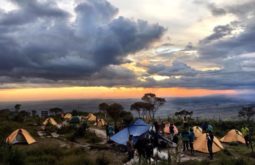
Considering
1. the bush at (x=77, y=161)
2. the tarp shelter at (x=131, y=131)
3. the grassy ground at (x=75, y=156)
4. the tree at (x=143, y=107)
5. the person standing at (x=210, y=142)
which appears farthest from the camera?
the tree at (x=143, y=107)

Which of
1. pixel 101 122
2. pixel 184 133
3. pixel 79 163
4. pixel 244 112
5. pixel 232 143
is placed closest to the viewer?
pixel 79 163

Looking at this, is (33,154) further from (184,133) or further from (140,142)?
(184,133)

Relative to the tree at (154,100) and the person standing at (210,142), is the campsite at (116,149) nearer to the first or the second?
the person standing at (210,142)

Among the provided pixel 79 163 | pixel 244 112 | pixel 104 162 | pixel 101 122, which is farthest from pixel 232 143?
pixel 244 112

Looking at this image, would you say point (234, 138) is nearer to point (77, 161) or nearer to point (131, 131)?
point (131, 131)

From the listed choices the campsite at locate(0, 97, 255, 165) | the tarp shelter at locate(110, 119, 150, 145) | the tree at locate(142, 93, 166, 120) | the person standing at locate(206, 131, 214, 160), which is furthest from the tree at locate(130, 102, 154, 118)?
the person standing at locate(206, 131, 214, 160)

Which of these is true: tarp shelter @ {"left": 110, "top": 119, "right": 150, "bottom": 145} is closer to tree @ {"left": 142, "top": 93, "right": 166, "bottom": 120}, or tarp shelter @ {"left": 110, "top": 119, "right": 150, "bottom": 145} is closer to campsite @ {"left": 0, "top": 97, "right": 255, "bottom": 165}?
campsite @ {"left": 0, "top": 97, "right": 255, "bottom": 165}

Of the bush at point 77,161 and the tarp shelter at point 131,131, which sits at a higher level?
the tarp shelter at point 131,131

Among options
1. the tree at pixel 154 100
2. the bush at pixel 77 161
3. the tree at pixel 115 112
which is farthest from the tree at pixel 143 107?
the bush at pixel 77 161

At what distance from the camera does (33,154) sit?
19.1 metres

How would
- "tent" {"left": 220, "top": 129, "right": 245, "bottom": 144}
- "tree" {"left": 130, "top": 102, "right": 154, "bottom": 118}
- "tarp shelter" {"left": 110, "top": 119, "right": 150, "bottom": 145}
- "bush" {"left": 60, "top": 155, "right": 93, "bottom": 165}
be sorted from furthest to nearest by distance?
1. "tree" {"left": 130, "top": 102, "right": 154, "bottom": 118}
2. "tent" {"left": 220, "top": 129, "right": 245, "bottom": 144}
3. "tarp shelter" {"left": 110, "top": 119, "right": 150, "bottom": 145}
4. "bush" {"left": 60, "top": 155, "right": 93, "bottom": 165}

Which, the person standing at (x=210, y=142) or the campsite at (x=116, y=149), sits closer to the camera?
the campsite at (x=116, y=149)

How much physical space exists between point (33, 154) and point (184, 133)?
10030mm

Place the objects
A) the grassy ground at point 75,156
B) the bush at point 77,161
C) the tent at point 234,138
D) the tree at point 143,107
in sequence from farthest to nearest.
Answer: the tree at point 143,107
the tent at point 234,138
the bush at point 77,161
the grassy ground at point 75,156
